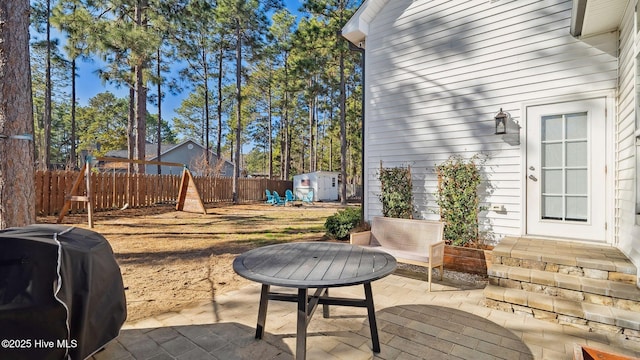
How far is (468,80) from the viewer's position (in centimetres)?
457

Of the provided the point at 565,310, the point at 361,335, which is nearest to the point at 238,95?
the point at 361,335

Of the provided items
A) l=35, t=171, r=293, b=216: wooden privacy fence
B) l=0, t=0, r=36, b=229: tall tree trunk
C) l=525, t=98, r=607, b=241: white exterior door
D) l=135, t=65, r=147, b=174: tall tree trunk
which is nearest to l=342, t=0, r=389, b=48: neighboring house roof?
l=525, t=98, r=607, b=241: white exterior door

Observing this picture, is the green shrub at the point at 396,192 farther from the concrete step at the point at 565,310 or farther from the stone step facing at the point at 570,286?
the concrete step at the point at 565,310

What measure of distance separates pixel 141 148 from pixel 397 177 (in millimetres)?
10780

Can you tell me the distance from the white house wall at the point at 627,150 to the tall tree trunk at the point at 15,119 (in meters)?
5.89

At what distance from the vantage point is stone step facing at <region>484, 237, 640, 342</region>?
8.09 ft

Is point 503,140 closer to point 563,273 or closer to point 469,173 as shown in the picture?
point 469,173

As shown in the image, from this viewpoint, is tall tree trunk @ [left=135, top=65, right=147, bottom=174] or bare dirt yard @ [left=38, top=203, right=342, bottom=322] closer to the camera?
bare dirt yard @ [left=38, top=203, right=342, bottom=322]

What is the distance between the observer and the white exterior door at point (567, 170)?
3.53 m

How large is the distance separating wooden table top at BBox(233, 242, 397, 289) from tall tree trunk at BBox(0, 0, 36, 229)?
252 cm

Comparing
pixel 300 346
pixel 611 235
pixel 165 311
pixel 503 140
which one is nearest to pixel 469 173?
pixel 503 140

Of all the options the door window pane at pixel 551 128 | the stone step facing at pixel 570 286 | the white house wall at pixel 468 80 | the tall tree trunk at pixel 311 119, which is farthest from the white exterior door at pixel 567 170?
Result: the tall tree trunk at pixel 311 119

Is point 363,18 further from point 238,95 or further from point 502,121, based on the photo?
point 238,95

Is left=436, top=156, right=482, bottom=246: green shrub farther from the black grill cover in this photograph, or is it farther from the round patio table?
the black grill cover
